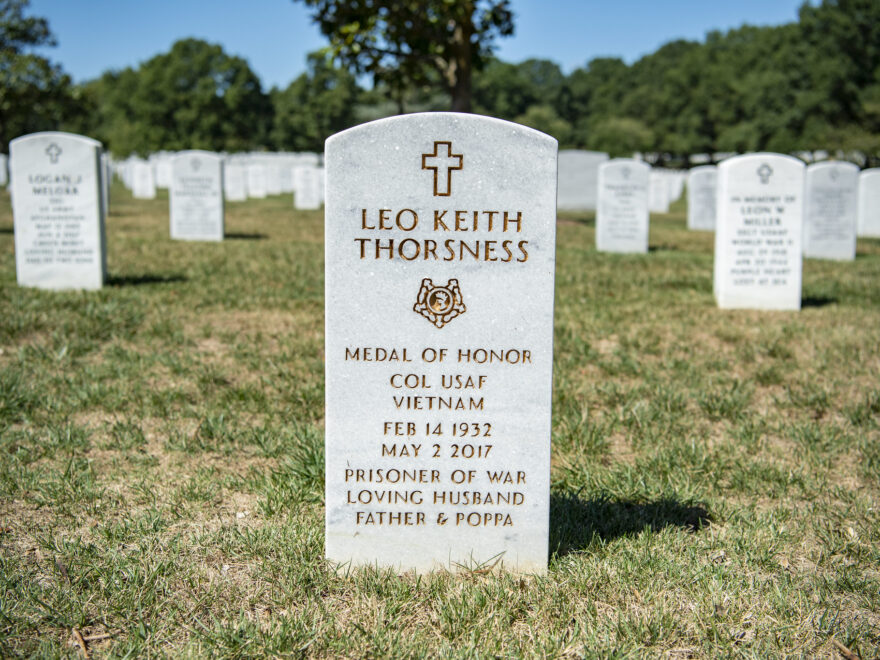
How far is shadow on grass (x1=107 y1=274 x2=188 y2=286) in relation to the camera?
28.5 ft

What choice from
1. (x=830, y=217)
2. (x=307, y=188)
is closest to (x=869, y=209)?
(x=830, y=217)

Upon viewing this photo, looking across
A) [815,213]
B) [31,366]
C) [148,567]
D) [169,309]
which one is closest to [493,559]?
[148,567]

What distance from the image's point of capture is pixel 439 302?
9.66ft

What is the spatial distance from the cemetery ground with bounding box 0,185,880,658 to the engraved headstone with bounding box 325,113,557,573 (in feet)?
0.68

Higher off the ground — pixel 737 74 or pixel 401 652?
pixel 737 74

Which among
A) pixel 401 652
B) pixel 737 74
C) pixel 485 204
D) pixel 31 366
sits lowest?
pixel 401 652

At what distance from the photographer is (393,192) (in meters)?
2.90

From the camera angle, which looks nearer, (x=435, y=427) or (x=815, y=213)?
(x=435, y=427)

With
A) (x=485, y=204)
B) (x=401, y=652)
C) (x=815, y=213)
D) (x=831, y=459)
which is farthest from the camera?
(x=815, y=213)

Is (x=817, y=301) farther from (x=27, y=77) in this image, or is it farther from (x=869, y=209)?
A: (x=27, y=77)

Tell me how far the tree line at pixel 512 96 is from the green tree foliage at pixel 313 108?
0.39 feet

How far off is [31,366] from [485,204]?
12.8ft

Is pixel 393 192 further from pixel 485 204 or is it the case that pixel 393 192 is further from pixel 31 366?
pixel 31 366

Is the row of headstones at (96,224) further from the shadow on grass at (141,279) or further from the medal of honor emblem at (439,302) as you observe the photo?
the medal of honor emblem at (439,302)
